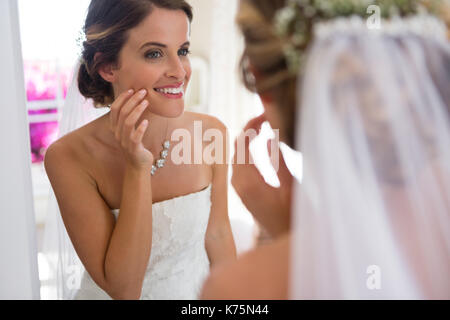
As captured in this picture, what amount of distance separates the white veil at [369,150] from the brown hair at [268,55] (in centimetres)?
5

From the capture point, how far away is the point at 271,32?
2.68 feet

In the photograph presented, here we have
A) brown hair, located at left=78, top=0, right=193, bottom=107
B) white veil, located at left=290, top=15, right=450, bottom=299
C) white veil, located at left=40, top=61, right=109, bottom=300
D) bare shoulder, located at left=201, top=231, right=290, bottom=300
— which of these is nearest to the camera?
white veil, located at left=290, top=15, right=450, bottom=299

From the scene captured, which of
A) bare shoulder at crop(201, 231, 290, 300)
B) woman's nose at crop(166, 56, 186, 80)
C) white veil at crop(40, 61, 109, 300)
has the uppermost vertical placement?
woman's nose at crop(166, 56, 186, 80)

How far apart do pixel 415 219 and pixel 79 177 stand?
0.79 m

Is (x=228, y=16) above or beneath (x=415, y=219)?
above

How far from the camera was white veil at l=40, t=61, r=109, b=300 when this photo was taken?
1.19 m

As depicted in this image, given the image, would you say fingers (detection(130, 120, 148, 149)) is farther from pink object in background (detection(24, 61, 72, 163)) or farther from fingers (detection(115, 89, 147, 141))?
pink object in background (detection(24, 61, 72, 163))

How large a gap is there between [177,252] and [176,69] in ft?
1.58

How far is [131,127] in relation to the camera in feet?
3.54

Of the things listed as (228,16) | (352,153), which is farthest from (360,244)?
(228,16)

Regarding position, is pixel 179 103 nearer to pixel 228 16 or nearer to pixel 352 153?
pixel 228 16

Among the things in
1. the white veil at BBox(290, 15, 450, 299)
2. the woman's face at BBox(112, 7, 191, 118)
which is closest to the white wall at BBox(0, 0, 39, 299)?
the woman's face at BBox(112, 7, 191, 118)

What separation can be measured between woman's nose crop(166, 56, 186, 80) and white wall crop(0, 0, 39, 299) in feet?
1.37
